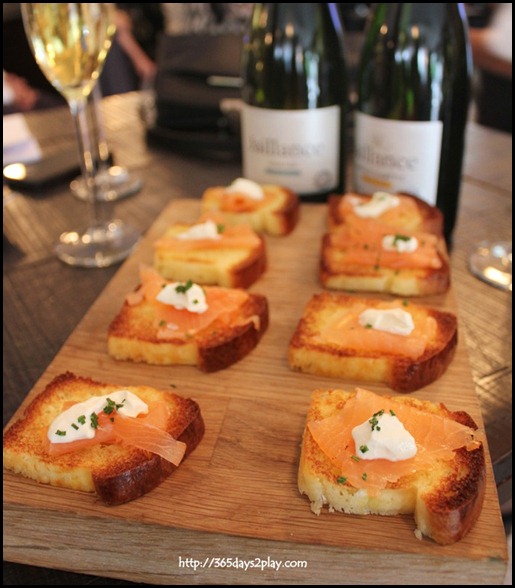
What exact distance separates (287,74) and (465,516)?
1.50m

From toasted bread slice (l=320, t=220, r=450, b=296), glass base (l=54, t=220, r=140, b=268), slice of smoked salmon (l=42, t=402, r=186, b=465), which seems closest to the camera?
slice of smoked salmon (l=42, t=402, r=186, b=465)

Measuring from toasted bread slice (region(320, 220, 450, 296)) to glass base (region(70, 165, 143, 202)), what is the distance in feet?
3.11

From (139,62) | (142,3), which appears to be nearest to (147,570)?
(139,62)

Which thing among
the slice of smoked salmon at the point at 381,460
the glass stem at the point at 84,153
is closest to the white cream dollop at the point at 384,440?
the slice of smoked salmon at the point at 381,460

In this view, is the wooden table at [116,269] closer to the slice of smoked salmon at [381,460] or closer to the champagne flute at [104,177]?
the champagne flute at [104,177]

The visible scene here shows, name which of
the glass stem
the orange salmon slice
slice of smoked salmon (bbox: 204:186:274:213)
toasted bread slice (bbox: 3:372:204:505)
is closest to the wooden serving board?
toasted bread slice (bbox: 3:372:204:505)

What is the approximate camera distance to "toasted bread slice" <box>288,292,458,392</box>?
1188mm

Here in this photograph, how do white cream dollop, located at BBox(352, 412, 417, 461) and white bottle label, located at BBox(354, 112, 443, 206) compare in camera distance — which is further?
white bottle label, located at BBox(354, 112, 443, 206)

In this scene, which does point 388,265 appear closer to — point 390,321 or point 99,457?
point 390,321

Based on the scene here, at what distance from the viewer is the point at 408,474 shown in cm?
93

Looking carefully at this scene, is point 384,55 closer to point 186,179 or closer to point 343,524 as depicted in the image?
point 186,179

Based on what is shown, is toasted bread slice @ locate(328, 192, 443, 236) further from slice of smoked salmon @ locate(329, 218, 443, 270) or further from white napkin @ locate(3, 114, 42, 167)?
white napkin @ locate(3, 114, 42, 167)

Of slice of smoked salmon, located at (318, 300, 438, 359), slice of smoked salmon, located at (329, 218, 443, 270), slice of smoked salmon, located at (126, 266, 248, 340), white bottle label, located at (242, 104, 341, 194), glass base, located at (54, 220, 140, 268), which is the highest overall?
white bottle label, located at (242, 104, 341, 194)

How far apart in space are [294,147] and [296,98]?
249 mm
